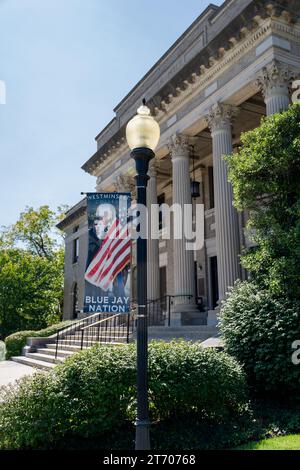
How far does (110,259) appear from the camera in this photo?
690 cm

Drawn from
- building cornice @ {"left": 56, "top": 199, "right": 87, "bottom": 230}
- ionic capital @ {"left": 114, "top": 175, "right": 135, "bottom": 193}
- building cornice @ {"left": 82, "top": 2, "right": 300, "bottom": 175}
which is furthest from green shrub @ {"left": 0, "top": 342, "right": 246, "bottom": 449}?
building cornice @ {"left": 56, "top": 199, "right": 87, "bottom": 230}

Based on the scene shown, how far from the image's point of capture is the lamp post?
455cm

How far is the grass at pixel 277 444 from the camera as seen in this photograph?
18.2 ft

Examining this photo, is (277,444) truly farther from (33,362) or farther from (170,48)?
(170,48)

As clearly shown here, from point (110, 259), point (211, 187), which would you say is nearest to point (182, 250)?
point (211, 187)

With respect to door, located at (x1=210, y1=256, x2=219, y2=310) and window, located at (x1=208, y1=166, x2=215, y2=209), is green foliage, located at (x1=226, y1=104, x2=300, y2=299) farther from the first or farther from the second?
window, located at (x1=208, y1=166, x2=215, y2=209)

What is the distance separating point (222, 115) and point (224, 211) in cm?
358

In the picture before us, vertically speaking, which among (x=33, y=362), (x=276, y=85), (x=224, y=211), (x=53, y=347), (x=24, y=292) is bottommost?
(x=33, y=362)

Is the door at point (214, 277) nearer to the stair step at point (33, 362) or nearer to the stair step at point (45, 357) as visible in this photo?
the stair step at point (45, 357)

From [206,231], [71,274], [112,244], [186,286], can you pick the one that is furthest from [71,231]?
[112,244]

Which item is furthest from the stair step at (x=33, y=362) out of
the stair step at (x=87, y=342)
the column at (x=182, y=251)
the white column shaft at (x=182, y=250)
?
the white column shaft at (x=182, y=250)

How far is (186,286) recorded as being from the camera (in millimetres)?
15562

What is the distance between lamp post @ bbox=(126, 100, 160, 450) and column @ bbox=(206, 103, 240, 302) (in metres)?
8.63

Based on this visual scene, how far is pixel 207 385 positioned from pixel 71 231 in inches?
1229
